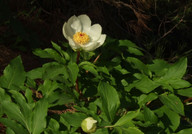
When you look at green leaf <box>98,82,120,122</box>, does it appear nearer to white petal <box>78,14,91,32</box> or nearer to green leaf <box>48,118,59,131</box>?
green leaf <box>48,118,59,131</box>

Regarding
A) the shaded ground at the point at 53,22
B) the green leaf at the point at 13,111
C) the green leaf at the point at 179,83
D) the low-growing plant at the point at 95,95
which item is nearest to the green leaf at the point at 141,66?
the low-growing plant at the point at 95,95

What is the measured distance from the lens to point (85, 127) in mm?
912

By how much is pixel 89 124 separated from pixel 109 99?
0.14 m

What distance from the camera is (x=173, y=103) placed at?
1082 millimetres

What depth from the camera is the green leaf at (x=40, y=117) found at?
967 millimetres

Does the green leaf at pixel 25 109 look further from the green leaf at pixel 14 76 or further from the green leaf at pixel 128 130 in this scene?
the green leaf at pixel 128 130

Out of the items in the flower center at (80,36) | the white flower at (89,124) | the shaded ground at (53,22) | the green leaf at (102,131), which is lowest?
the green leaf at (102,131)

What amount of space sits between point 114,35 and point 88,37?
1.37m

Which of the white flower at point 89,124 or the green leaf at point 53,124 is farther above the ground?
the green leaf at point 53,124

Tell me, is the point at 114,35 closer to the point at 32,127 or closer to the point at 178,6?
the point at 178,6

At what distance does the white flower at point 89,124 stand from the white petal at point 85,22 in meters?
0.66

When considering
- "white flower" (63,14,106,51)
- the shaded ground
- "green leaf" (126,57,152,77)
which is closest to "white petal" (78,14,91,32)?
"white flower" (63,14,106,51)

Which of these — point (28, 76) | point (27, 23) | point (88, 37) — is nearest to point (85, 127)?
point (28, 76)

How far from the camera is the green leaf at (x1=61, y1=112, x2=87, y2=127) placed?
966 mm
